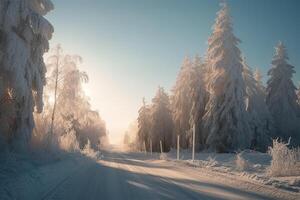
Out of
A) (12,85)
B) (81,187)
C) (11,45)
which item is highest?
(11,45)

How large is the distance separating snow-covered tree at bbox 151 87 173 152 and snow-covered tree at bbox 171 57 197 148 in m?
7.48

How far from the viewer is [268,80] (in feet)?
169

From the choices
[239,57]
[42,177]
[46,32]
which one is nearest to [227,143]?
[239,57]

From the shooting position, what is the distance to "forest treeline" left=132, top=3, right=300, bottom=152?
39.9 m

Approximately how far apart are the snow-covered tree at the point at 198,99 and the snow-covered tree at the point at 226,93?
7.52 m

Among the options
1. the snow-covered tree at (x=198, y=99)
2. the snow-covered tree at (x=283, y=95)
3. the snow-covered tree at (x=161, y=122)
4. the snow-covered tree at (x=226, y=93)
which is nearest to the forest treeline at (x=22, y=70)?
the snow-covered tree at (x=226, y=93)

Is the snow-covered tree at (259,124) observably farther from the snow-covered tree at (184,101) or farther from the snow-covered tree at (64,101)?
the snow-covered tree at (64,101)

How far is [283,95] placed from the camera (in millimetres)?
50344

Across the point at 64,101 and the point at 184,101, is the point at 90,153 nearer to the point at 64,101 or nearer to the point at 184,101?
the point at 64,101

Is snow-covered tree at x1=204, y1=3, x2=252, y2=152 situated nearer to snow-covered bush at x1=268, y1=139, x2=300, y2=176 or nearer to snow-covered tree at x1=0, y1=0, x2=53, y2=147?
snow-covered bush at x1=268, y1=139, x2=300, y2=176

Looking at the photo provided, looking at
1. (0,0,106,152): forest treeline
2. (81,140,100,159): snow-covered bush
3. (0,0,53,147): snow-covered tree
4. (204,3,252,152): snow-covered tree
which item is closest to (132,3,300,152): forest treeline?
(204,3,252,152): snow-covered tree

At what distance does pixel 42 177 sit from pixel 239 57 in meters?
31.3

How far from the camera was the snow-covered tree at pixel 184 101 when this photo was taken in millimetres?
56188

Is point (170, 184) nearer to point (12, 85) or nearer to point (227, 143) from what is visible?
point (12, 85)
